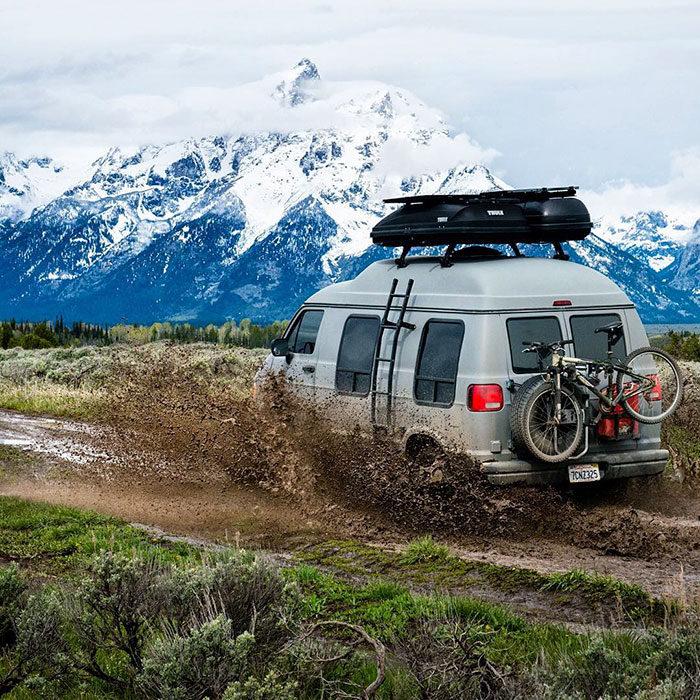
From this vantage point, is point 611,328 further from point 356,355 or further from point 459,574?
point 459,574

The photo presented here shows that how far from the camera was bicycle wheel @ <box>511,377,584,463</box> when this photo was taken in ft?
31.2

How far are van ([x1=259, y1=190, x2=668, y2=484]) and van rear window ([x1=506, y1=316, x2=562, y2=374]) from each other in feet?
0.04

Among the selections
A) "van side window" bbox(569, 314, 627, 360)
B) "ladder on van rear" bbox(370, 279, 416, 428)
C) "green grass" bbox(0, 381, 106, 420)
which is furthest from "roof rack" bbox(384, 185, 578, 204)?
"green grass" bbox(0, 381, 106, 420)

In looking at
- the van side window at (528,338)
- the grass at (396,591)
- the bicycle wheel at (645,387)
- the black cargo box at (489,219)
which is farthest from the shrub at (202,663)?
the black cargo box at (489,219)

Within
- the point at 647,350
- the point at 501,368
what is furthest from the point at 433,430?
the point at 647,350

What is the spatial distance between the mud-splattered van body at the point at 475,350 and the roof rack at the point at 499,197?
2.08 feet

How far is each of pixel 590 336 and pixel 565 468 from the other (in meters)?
1.31

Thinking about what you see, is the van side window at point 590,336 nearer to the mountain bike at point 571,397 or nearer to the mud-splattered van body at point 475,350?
the mud-splattered van body at point 475,350

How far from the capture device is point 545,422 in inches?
381

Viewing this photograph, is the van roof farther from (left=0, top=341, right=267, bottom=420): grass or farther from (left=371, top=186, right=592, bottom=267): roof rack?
(left=0, top=341, right=267, bottom=420): grass

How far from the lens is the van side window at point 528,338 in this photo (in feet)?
32.5

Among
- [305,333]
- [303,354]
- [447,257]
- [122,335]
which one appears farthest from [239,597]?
[122,335]

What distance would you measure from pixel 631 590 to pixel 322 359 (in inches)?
210

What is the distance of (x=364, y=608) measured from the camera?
7.10 meters
